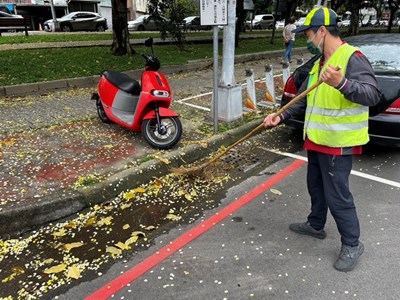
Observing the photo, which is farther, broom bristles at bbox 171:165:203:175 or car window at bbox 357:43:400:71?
car window at bbox 357:43:400:71

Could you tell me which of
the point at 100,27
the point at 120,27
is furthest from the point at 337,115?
the point at 100,27

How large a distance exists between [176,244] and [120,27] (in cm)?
926

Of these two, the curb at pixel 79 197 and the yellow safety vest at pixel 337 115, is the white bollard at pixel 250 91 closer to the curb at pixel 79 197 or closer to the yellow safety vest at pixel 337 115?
the curb at pixel 79 197

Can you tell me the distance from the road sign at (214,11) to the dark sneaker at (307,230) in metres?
2.98

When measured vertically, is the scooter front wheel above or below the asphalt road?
above

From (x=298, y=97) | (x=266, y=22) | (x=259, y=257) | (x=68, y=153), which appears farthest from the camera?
(x=266, y=22)

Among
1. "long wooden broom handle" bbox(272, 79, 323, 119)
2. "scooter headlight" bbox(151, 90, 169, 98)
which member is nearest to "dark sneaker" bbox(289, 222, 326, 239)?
"long wooden broom handle" bbox(272, 79, 323, 119)

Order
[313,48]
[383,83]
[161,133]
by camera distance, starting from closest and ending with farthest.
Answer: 1. [313,48]
2. [383,83]
3. [161,133]

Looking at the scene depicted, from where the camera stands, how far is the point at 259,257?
2910mm

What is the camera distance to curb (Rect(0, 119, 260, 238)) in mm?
3266

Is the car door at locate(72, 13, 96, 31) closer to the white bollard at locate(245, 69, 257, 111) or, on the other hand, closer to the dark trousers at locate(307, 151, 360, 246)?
the white bollard at locate(245, 69, 257, 111)

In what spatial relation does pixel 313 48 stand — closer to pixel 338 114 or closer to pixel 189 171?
pixel 338 114

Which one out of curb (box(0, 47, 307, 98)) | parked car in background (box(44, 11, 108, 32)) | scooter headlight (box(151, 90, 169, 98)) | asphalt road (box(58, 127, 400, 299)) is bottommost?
asphalt road (box(58, 127, 400, 299))

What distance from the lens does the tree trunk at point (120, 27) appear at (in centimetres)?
1082
